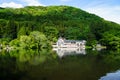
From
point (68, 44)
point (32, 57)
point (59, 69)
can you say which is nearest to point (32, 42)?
point (68, 44)

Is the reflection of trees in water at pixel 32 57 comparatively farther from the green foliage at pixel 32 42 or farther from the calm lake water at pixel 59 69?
the green foliage at pixel 32 42

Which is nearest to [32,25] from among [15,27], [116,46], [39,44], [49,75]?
[15,27]

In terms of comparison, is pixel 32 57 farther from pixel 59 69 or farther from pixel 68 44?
pixel 68 44

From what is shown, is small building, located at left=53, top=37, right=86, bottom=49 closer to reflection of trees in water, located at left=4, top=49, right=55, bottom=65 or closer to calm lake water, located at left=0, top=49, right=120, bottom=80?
reflection of trees in water, located at left=4, top=49, right=55, bottom=65

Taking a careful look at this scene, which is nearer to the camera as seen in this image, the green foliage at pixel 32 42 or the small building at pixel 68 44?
the green foliage at pixel 32 42

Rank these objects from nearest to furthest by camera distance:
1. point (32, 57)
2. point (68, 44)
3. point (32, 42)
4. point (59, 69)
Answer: point (59, 69), point (32, 57), point (32, 42), point (68, 44)

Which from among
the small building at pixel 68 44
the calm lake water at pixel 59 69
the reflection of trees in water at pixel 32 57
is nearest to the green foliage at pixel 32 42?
the small building at pixel 68 44

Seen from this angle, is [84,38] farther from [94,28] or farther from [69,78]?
[69,78]

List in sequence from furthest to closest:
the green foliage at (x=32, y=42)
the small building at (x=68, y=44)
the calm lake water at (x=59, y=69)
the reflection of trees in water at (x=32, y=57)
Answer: the small building at (x=68, y=44)
the green foliage at (x=32, y=42)
the reflection of trees in water at (x=32, y=57)
the calm lake water at (x=59, y=69)

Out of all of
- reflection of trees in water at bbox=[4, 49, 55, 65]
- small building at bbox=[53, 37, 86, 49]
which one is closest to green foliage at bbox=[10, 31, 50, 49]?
small building at bbox=[53, 37, 86, 49]

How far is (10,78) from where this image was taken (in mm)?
26031

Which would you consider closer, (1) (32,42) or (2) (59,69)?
(2) (59,69)

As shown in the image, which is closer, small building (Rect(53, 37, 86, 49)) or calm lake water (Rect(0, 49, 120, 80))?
calm lake water (Rect(0, 49, 120, 80))

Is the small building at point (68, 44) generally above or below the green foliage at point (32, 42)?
→ below
